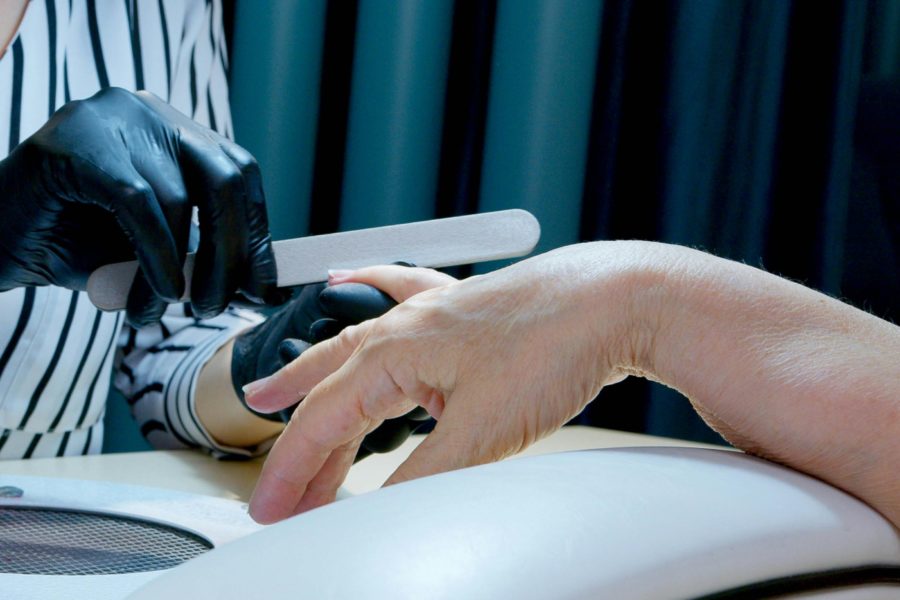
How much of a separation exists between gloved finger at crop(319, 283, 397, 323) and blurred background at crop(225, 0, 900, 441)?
0.70m

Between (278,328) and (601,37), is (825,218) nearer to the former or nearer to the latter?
(601,37)

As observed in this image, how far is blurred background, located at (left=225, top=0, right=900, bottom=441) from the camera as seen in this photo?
1.27 meters

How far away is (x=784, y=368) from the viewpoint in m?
0.37

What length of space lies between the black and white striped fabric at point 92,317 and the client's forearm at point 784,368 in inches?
24.4

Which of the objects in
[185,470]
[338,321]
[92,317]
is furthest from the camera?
[92,317]

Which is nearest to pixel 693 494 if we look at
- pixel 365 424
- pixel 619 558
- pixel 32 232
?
pixel 619 558

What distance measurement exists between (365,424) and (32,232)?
360mm

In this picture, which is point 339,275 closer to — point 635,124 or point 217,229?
point 217,229

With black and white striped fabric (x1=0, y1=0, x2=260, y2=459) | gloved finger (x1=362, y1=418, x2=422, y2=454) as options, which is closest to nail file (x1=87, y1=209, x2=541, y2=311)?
gloved finger (x1=362, y1=418, x2=422, y2=454)

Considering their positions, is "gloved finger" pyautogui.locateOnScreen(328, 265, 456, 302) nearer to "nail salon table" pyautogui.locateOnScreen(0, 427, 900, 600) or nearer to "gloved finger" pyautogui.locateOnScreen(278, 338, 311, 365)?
"gloved finger" pyautogui.locateOnScreen(278, 338, 311, 365)

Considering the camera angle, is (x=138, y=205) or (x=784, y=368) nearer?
(x=784, y=368)

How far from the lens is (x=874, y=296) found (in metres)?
1.29

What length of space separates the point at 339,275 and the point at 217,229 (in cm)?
10

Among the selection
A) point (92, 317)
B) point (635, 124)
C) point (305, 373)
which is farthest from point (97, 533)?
point (635, 124)
